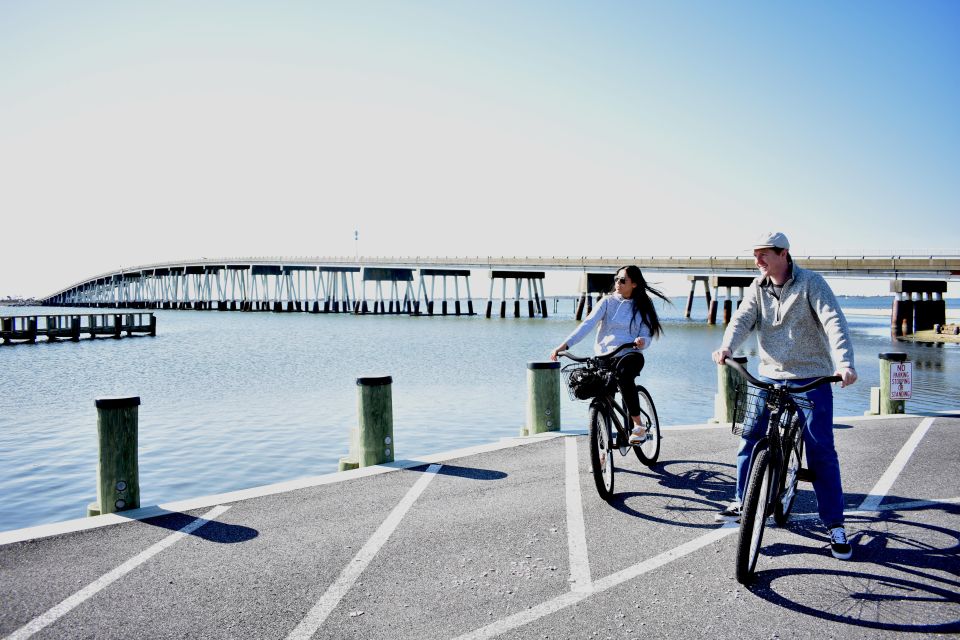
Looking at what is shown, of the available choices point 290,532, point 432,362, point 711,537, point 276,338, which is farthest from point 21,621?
point 276,338

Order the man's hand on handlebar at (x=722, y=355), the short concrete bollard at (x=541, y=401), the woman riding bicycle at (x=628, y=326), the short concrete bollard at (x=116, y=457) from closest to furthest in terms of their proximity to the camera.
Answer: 1. the man's hand on handlebar at (x=722, y=355)
2. the short concrete bollard at (x=116, y=457)
3. the woman riding bicycle at (x=628, y=326)
4. the short concrete bollard at (x=541, y=401)

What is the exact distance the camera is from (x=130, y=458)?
5.64 m

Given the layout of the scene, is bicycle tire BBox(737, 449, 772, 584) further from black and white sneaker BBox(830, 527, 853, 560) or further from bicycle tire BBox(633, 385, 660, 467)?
bicycle tire BBox(633, 385, 660, 467)

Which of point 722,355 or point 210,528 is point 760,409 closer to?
point 722,355

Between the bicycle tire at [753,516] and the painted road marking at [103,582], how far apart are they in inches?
152

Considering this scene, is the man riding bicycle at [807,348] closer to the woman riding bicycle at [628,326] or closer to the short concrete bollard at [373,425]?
the woman riding bicycle at [628,326]

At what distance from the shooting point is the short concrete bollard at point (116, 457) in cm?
554

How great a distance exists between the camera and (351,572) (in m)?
4.24

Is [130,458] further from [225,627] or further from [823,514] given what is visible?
[823,514]

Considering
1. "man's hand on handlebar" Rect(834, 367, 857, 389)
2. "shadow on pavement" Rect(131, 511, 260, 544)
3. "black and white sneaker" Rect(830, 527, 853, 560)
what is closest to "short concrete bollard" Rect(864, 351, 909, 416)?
"black and white sneaker" Rect(830, 527, 853, 560)

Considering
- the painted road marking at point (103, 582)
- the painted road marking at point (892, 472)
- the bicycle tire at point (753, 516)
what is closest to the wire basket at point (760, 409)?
the bicycle tire at point (753, 516)

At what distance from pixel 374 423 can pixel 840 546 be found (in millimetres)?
4533

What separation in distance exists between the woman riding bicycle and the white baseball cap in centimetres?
186

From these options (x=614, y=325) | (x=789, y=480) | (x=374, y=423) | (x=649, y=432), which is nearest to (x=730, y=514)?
(x=789, y=480)
